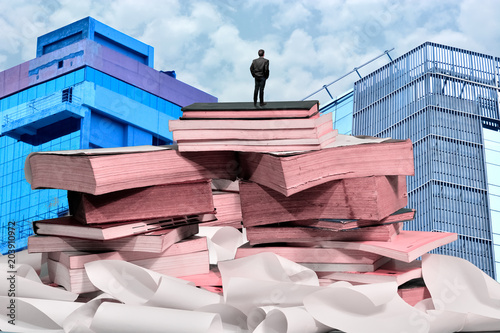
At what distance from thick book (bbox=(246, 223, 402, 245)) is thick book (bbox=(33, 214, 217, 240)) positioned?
0.38 ft

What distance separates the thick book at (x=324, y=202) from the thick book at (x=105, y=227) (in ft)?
0.37

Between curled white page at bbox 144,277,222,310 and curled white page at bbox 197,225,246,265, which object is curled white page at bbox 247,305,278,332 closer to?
curled white page at bbox 144,277,222,310

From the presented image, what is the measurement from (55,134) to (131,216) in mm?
7373

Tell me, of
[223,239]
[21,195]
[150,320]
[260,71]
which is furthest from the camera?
[21,195]

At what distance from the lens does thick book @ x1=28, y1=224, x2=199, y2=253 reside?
1110 mm

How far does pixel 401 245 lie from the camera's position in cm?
111

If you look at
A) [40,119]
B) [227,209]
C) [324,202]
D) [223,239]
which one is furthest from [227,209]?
[40,119]

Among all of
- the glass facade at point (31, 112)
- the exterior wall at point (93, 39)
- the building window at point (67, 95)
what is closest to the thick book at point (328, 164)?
the glass facade at point (31, 112)

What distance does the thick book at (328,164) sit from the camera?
3.46 ft

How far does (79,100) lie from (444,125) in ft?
32.6

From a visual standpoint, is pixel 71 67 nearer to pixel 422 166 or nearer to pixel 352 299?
pixel 352 299

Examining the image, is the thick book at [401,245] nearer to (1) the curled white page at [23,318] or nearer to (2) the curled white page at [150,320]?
(2) the curled white page at [150,320]

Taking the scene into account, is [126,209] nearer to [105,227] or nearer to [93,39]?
[105,227]

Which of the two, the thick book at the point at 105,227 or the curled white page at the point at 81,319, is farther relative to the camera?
the thick book at the point at 105,227
